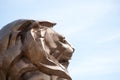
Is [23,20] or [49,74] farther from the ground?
[23,20]

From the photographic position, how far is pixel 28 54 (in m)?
6.00

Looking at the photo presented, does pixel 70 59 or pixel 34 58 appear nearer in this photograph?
pixel 34 58

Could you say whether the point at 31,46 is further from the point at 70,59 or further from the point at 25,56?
the point at 70,59

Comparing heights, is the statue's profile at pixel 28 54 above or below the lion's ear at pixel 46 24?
below

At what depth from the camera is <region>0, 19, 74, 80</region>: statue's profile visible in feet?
19.5

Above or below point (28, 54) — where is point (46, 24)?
above

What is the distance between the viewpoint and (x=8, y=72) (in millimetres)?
6059

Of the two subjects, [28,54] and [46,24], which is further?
[46,24]

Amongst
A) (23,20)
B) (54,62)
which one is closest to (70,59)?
(54,62)

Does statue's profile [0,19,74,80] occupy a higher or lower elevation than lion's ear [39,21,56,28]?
lower

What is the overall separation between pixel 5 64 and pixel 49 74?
1.97 feet

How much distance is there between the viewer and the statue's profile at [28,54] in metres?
5.95

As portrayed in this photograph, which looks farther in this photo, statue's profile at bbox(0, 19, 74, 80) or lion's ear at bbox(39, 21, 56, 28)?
lion's ear at bbox(39, 21, 56, 28)

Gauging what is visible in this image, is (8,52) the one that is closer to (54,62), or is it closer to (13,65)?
(13,65)
